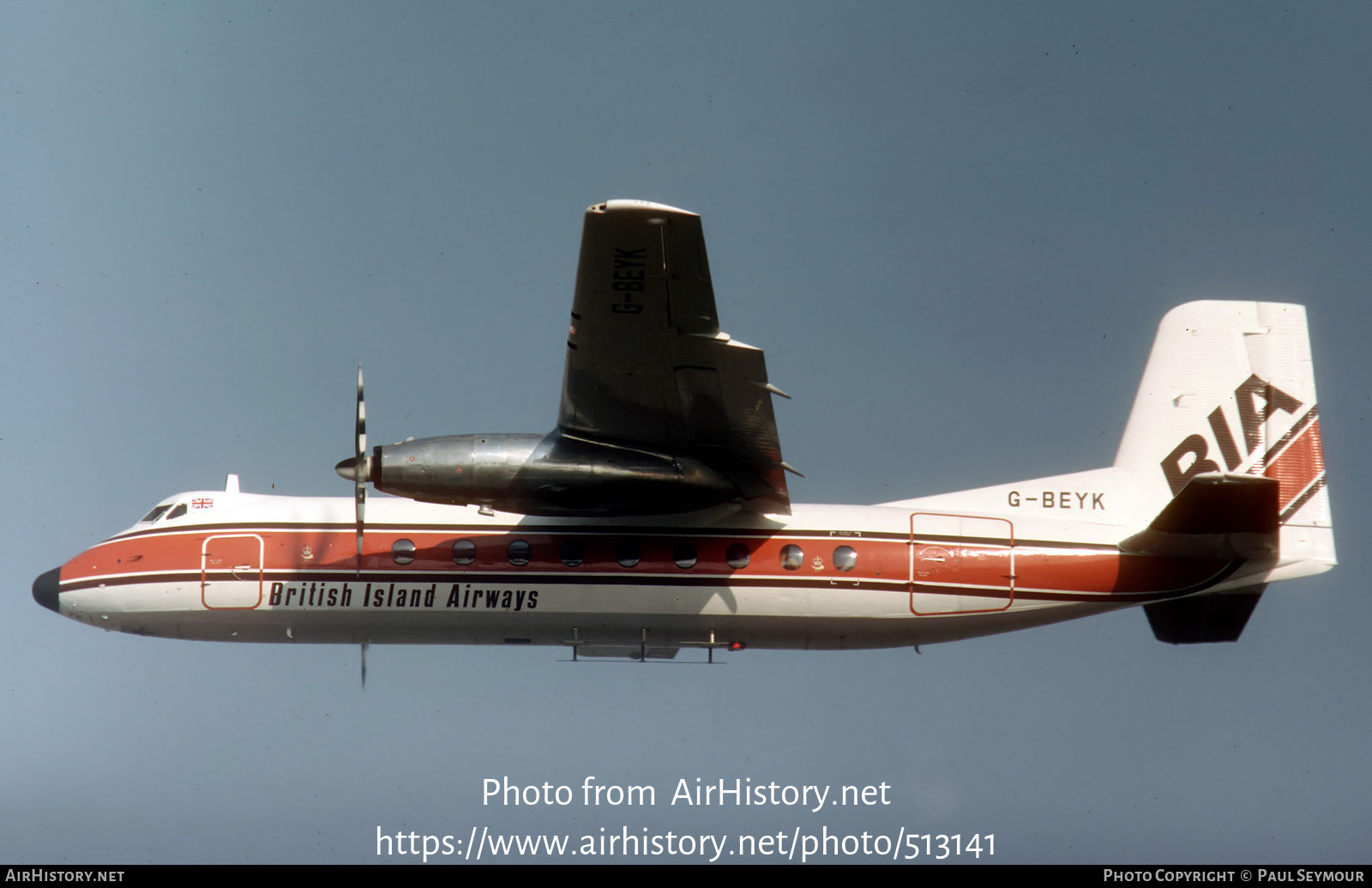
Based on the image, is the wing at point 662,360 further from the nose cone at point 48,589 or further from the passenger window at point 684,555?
the nose cone at point 48,589

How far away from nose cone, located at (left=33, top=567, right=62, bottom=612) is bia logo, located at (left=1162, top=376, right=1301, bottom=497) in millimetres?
17479

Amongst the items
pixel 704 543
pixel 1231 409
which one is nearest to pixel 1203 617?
pixel 1231 409

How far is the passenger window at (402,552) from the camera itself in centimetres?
2269

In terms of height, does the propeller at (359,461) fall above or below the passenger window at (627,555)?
above

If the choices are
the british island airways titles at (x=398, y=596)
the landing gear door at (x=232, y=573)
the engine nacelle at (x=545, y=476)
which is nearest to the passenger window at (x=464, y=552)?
the british island airways titles at (x=398, y=596)

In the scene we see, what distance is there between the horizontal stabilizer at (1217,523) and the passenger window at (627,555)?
23.9 ft

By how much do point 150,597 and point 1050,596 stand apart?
1361 cm

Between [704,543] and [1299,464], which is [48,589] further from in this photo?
[1299,464]

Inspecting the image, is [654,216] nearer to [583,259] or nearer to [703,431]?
[583,259]

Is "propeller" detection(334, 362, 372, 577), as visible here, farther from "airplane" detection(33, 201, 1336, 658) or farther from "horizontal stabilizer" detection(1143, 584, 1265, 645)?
"horizontal stabilizer" detection(1143, 584, 1265, 645)

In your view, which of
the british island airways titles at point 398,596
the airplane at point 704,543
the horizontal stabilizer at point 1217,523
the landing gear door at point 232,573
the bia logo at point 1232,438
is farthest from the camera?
the bia logo at point 1232,438

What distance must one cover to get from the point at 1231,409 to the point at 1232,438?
0.46 m

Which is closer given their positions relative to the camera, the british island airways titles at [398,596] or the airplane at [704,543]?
the airplane at [704,543]

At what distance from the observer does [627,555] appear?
22.5 meters
